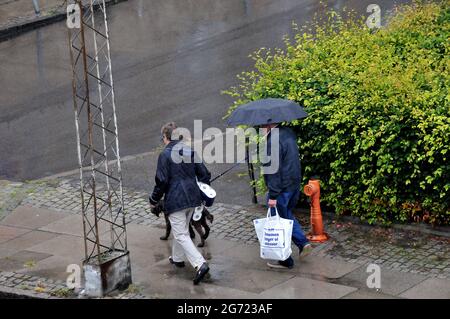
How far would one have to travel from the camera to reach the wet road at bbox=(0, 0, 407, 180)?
16.2 meters

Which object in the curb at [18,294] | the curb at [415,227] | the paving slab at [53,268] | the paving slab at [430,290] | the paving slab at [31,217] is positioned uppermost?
the paving slab at [31,217]

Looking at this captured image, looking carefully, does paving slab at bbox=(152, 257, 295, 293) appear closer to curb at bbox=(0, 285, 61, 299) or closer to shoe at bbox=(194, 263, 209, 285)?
shoe at bbox=(194, 263, 209, 285)

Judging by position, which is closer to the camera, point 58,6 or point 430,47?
point 430,47

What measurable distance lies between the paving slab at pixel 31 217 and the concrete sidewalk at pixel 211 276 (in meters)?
0.08

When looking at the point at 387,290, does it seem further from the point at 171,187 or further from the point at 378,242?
the point at 171,187

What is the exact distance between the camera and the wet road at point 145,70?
53.2 feet

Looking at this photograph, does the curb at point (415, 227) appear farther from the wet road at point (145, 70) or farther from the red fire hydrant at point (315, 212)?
the wet road at point (145, 70)

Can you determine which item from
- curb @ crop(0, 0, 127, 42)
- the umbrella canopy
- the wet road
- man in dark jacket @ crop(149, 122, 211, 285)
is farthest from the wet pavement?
curb @ crop(0, 0, 127, 42)

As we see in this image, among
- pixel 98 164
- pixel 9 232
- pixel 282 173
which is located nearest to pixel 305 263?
pixel 282 173

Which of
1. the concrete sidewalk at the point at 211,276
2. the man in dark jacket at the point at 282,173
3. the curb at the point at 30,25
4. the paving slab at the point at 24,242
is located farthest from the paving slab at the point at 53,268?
the curb at the point at 30,25

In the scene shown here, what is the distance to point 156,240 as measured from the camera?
1198 centimetres

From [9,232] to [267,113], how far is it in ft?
13.2

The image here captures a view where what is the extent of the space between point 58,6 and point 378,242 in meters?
15.8
